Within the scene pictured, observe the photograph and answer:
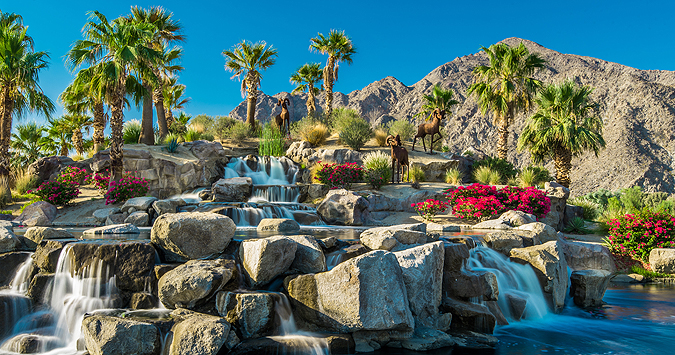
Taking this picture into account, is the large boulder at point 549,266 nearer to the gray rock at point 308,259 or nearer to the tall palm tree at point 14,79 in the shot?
the gray rock at point 308,259

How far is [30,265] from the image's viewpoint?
5.53 m

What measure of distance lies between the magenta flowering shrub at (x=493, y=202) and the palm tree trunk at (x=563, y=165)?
710 cm

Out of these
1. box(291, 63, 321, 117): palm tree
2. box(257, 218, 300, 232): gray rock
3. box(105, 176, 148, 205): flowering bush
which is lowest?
box(257, 218, 300, 232): gray rock

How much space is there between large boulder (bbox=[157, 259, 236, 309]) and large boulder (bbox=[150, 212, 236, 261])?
0.61 m

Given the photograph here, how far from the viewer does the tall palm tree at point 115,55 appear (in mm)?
15086

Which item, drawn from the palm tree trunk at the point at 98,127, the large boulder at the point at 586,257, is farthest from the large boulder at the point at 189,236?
the palm tree trunk at the point at 98,127

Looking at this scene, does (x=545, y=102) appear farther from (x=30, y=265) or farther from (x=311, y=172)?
(x=30, y=265)

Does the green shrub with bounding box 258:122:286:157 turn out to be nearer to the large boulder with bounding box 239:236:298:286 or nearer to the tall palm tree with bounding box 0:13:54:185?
the tall palm tree with bounding box 0:13:54:185

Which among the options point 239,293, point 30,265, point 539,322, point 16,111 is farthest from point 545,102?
point 16,111

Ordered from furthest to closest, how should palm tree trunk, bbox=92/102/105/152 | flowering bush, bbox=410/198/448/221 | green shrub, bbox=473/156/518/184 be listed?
1. palm tree trunk, bbox=92/102/105/152
2. green shrub, bbox=473/156/518/184
3. flowering bush, bbox=410/198/448/221

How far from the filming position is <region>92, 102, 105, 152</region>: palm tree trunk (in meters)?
24.0

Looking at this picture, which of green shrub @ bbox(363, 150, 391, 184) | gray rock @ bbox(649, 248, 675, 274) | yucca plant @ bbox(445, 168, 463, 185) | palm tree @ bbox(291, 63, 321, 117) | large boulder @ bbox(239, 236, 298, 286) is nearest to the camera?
large boulder @ bbox(239, 236, 298, 286)

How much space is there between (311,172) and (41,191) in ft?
36.3

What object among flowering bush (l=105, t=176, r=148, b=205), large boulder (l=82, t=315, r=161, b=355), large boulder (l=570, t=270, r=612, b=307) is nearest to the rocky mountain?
large boulder (l=570, t=270, r=612, b=307)
